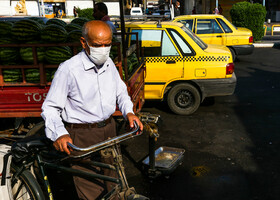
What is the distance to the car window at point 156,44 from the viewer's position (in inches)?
271

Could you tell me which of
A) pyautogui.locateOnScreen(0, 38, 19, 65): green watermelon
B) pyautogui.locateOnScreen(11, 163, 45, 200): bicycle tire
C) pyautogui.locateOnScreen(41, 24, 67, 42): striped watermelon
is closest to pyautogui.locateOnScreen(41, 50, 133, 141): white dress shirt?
pyautogui.locateOnScreen(11, 163, 45, 200): bicycle tire

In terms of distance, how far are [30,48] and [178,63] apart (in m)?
3.12

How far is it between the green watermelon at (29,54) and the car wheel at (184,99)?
3100 millimetres

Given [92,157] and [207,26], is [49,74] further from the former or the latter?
[207,26]

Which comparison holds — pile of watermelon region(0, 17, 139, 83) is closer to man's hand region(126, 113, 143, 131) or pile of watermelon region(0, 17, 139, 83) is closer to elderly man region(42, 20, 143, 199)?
elderly man region(42, 20, 143, 199)

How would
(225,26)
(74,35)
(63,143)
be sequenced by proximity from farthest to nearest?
(225,26)
(74,35)
(63,143)

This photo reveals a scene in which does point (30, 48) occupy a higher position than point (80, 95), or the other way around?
point (30, 48)

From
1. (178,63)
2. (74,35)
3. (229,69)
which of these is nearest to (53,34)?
(74,35)

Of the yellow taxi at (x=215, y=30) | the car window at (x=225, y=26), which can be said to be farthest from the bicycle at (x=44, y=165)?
the car window at (x=225, y=26)

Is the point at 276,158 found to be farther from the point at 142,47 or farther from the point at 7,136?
the point at 7,136

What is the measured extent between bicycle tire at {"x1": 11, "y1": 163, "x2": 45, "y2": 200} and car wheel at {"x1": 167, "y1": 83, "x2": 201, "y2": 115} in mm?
4364

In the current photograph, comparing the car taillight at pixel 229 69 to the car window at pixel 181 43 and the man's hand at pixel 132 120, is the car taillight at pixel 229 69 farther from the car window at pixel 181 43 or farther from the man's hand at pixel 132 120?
the man's hand at pixel 132 120

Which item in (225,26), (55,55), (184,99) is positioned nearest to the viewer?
(55,55)

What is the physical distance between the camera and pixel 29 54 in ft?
15.9
